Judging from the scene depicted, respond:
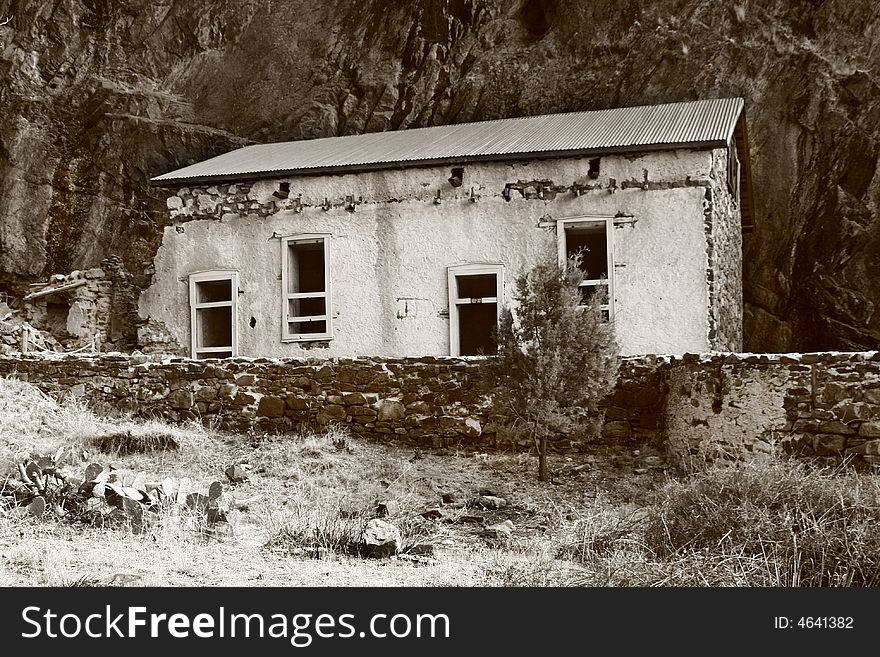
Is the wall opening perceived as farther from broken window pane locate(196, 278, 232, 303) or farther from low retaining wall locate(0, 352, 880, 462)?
low retaining wall locate(0, 352, 880, 462)

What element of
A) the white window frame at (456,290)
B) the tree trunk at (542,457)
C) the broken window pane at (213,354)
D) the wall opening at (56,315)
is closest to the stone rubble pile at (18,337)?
the wall opening at (56,315)

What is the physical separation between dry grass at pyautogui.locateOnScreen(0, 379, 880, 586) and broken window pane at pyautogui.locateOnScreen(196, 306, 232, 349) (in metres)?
6.26

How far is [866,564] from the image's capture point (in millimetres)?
6734

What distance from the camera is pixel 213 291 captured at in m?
18.3

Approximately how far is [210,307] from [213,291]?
511 mm

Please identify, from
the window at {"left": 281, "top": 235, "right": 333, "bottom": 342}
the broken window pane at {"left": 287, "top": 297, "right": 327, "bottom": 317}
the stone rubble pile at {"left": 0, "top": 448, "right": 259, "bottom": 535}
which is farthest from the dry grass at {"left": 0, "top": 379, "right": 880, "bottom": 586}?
the broken window pane at {"left": 287, "top": 297, "right": 327, "bottom": 317}

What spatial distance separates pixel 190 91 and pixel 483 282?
42.7 ft

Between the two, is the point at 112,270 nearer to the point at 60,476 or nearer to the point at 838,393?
the point at 60,476

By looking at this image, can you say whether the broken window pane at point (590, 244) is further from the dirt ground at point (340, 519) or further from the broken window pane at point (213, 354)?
the broken window pane at point (213, 354)

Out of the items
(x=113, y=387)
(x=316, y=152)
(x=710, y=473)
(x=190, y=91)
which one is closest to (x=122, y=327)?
(x=316, y=152)

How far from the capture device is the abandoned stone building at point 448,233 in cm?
1533

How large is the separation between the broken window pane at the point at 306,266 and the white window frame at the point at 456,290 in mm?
2681

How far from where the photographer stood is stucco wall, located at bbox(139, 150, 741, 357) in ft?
50.2

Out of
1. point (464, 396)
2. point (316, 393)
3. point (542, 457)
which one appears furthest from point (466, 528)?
point (316, 393)
